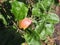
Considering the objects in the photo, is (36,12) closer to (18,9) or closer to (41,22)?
(41,22)

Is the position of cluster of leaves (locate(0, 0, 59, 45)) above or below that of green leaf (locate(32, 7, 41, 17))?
below

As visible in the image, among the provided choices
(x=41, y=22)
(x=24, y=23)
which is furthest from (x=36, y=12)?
(x=24, y=23)

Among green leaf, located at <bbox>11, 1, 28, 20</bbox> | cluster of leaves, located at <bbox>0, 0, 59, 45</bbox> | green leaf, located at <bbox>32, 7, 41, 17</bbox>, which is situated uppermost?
green leaf, located at <bbox>11, 1, 28, 20</bbox>

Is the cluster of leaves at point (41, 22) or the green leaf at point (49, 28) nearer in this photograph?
the cluster of leaves at point (41, 22)

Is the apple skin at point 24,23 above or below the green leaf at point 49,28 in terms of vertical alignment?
above

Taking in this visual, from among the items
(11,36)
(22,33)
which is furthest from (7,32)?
(22,33)

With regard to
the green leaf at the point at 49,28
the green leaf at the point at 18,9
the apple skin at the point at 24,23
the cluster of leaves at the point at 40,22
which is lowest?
the green leaf at the point at 49,28

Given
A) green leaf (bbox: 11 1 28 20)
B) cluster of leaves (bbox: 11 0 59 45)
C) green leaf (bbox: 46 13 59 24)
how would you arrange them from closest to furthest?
green leaf (bbox: 11 1 28 20)
cluster of leaves (bbox: 11 0 59 45)
green leaf (bbox: 46 13 59 24)

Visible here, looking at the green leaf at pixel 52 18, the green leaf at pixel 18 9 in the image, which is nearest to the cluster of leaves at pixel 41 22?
the green leaf at pixel 52 18

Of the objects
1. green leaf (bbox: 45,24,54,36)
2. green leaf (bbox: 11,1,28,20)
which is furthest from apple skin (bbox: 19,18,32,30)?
green leaf (bbox: 45,24,54,36)

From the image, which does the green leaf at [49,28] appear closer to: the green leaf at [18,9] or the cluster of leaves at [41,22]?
the cluster of leaves at [41,22]

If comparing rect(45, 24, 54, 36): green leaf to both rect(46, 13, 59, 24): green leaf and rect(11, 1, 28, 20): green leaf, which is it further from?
rect(11, 1, 28, 20): green leaf

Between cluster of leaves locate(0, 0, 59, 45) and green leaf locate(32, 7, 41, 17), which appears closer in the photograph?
cluster of leaves locate(0, 0, 59, 45)
